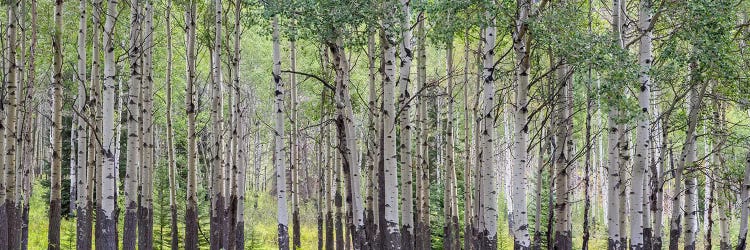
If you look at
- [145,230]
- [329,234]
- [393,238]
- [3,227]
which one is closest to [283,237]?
[393,238]

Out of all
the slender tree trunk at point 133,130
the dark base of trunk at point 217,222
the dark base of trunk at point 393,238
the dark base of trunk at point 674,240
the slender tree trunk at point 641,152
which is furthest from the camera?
the dark base of trunk at point 217,222

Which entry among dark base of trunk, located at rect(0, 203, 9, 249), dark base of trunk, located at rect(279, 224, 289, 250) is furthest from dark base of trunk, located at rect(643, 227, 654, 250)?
dark base of trunk, located at rect(0, 203, 9, 249)

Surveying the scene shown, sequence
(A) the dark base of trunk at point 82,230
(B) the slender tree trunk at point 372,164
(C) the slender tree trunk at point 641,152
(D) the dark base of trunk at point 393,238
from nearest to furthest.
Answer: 1. (D) the dark base of trunk at point 393,238
2. (C) the slender tree trunk at point 641,152
3. (A) the dark base of trunk at point 82,230
4. (B) the slender tree trunk at point 372,164

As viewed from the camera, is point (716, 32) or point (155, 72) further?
point (155, 72)

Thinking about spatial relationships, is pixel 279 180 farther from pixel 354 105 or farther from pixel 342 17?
pixel 354 105

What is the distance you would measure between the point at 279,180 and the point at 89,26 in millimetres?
7800

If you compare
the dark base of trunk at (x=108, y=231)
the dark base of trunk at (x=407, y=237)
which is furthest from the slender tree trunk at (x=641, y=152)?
the dark base of trunk at (x=108, y=231)

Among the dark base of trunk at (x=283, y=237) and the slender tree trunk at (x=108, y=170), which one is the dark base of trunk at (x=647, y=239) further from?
the slender tree trunk at (x=108, y=170)

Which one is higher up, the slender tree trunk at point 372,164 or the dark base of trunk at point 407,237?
the slender tree trunk at point 372,164

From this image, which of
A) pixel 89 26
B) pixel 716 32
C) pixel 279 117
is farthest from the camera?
pixel 89 26

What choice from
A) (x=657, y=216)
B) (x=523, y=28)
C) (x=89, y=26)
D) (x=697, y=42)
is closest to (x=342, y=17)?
(x=523, y=28)

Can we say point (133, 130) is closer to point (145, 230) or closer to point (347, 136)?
point (347, 136)

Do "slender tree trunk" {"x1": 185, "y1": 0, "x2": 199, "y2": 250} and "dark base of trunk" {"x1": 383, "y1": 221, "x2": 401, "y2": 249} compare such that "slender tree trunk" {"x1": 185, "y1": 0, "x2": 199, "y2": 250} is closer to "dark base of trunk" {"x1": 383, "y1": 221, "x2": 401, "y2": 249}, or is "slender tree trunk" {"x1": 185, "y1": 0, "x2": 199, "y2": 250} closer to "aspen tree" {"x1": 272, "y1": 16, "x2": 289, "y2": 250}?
"aspen tree" {"x1": 272, "y1": 16, "x2": 289, "y2": 250}

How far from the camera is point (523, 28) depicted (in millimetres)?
10766
